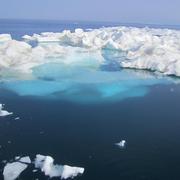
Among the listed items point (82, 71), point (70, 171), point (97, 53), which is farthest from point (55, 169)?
point (97, 53)

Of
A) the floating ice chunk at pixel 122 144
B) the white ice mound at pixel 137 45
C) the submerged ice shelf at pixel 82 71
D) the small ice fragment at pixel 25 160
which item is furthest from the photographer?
the white ice mound at pixel 137 45

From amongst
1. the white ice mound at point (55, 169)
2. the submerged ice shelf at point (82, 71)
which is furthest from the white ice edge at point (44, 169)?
the submerged ice shelf at point (82, 71)

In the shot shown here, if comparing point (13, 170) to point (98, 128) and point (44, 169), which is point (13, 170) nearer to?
point (44, 169)

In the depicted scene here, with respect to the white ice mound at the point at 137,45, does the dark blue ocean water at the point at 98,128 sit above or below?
above

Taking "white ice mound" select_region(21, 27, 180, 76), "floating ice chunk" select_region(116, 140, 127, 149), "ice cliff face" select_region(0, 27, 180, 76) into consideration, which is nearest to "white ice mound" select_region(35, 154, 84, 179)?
"floating ice chunk" select_region(116, 140, 127, 149)

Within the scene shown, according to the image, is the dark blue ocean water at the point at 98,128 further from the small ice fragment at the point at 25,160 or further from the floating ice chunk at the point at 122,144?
the small ice fragment at the point at 25,160
